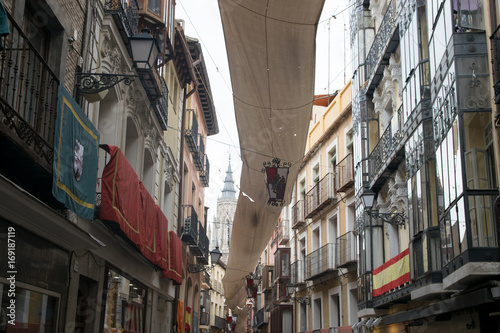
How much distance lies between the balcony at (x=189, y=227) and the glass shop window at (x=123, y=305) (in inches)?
247

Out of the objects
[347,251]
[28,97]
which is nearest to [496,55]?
[28,97]

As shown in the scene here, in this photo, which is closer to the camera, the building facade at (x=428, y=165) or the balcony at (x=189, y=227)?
the building facade at (x=428, y=165)

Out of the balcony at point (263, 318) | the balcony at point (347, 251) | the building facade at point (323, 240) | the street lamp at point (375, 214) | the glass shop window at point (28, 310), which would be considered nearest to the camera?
the glass shop window at point (28, 310)

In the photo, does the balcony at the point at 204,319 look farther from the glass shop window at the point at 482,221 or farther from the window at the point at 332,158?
the glass shop window at the point at 482,221

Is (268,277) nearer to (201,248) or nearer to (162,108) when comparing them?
(201,248)

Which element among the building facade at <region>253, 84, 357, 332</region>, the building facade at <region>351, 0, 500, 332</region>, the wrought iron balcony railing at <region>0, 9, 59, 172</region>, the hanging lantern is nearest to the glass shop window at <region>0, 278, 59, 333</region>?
the wrought iron balcony railing at <region>0, 9, 59, 172</region>

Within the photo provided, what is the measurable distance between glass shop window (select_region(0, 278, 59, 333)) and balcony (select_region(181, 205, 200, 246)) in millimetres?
12580

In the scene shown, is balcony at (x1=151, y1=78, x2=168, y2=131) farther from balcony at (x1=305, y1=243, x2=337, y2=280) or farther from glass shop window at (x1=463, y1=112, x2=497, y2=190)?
balcony at (x1=305, y1=243, x2=337, y2=280)

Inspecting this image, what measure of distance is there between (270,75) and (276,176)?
2.46 metres

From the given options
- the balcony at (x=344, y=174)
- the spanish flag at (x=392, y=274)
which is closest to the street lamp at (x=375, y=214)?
the spanish flag at (x=392, y=274)

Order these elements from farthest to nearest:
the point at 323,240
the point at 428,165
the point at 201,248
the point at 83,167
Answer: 1. the point at 201,248
2. the point at 323,240
3. the point at 428,165
4. the point at 83,167

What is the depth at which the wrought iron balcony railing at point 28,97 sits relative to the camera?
6098 millimetres

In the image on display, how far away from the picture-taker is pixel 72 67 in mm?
8797

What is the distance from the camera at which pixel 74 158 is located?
25.0ft
